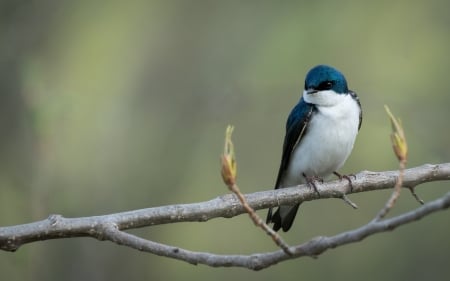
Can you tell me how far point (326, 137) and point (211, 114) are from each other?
9.06 feet

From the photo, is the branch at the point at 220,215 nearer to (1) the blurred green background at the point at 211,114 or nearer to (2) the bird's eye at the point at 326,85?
(2) the bird's eye at the point at 326,85

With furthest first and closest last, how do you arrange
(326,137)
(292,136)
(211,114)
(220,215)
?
1. (211,114)
2. (292,136)
3. (326,137)
4. (220,215)

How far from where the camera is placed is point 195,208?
325 cm

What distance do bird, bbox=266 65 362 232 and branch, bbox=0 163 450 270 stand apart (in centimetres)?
77

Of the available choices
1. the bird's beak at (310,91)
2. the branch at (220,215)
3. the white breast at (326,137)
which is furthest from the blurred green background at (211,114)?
the branch at (220,215)

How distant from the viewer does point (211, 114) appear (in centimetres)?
739

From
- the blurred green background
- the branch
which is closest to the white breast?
the branch

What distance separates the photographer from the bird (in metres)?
4.75

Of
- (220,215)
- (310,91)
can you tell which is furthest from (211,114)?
(220,215)

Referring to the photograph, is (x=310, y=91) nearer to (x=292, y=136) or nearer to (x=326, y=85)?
(x=326, y=85)

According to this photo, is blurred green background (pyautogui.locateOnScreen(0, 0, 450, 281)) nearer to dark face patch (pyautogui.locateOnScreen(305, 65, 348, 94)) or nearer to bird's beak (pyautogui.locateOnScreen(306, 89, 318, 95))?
dark face patch (pyautogui.locateOnScreen(305, 65, 348, 94))

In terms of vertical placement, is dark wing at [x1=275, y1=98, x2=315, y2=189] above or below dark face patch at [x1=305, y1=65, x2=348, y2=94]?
below

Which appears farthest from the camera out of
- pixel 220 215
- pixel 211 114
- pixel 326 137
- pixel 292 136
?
pixel 211 114

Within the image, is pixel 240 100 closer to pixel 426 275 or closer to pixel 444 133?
pixel 444 133
